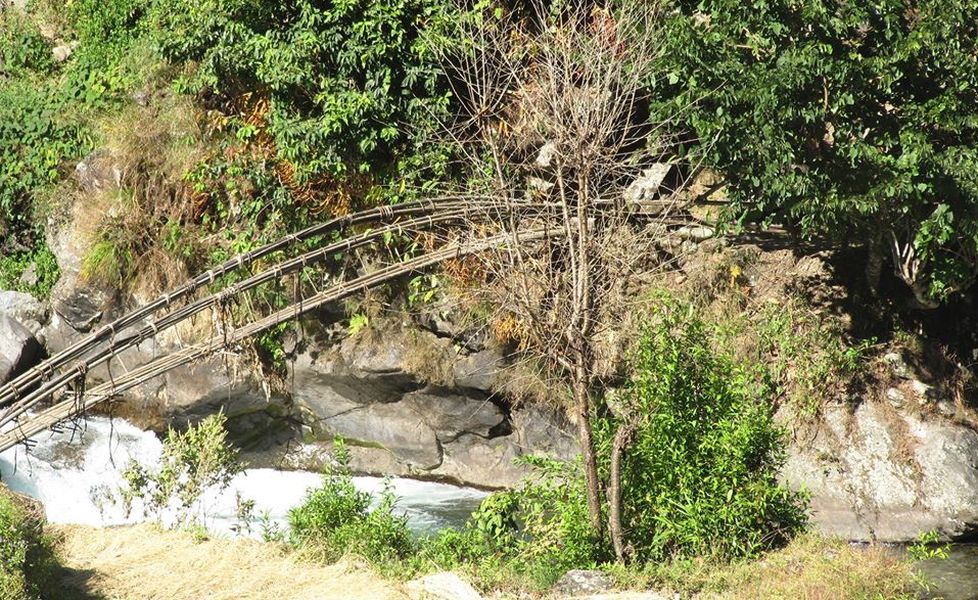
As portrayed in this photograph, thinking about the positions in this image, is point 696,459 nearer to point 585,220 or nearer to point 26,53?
point 585,220

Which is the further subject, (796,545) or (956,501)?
(956,501)

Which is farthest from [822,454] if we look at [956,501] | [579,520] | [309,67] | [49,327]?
[49,327]

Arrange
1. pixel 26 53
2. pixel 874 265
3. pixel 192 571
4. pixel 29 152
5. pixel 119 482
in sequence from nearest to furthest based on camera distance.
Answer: pixel 192 571 < pixel 874 265 < pixel 119 482 < pixel 29 152 < pixel 26 53

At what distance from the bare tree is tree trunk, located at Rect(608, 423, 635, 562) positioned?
18 millimetres

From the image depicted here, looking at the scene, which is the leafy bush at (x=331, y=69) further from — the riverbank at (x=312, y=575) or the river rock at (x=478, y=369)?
the riverbank at (x=312, y=575)

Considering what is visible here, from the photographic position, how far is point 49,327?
1490 cm

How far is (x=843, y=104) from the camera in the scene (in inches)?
377

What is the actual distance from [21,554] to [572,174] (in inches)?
267

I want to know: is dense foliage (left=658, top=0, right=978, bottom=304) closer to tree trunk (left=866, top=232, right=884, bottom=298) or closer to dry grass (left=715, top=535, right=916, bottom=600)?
tree trunk (left=866, top=232, right=884, bottom=298)

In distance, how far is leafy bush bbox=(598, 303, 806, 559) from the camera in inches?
347

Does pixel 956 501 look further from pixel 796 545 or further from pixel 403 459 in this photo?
pixel 403 459

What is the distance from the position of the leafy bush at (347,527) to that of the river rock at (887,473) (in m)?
4.07

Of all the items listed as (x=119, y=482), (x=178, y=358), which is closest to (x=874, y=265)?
(x=178, y=358)

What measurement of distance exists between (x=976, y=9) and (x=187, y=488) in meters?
7.95
